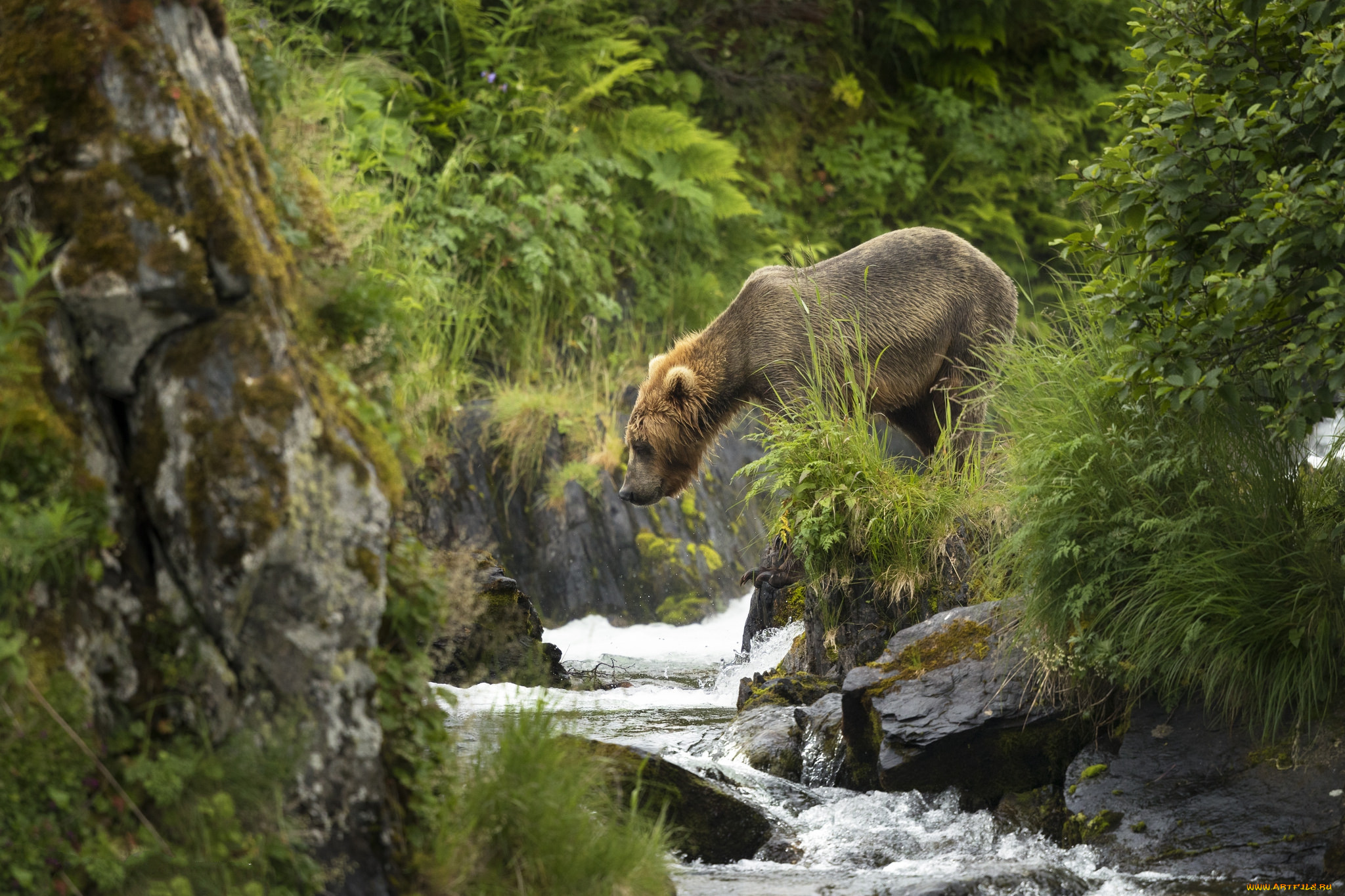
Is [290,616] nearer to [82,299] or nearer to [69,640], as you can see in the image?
[69,640]

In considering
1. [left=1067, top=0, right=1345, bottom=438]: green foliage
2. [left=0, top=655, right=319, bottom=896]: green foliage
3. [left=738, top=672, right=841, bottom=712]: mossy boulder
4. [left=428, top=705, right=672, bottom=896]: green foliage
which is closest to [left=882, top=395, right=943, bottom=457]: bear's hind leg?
[left=738, top=672, right=841, bottom=712]: mossy boulder

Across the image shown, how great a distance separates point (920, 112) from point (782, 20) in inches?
86.5

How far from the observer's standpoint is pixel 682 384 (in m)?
7.24

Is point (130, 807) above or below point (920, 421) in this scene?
above

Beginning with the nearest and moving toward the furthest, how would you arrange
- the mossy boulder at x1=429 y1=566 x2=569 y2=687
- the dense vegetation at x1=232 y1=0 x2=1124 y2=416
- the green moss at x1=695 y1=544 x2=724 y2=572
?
the mossy boulder at x1=429 y1=566 x2=569 y2=687, the green moss at x1=695 y1=544 x2=724 y2=572, the dense vegetation at x1=232 y1=0 x2=1124 y2=416

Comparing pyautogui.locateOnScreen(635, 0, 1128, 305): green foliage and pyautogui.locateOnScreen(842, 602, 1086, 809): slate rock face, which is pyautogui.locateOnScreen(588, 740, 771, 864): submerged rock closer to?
pyautogui.locateOnScreen(842, 602, 1086, 809): slate rock face

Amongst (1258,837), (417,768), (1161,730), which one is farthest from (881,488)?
(417,768)

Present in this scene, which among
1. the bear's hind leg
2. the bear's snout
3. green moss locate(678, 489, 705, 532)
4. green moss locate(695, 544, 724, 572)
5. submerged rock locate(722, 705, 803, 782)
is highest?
the bear's hind leg

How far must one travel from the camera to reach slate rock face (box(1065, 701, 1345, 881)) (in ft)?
12.3

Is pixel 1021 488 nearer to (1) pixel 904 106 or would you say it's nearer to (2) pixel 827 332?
(2) pixel 827 332

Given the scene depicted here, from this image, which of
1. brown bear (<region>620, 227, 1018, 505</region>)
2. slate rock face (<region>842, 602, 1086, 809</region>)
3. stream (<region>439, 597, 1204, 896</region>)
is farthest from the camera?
brown bear (<region>620, 227, 1018, 505</region>)

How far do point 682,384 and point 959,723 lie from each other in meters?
3.31

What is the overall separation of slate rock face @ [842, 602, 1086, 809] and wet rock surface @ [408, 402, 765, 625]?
4109mm

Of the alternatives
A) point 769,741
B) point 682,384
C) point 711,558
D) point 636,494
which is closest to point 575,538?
point 711,558
